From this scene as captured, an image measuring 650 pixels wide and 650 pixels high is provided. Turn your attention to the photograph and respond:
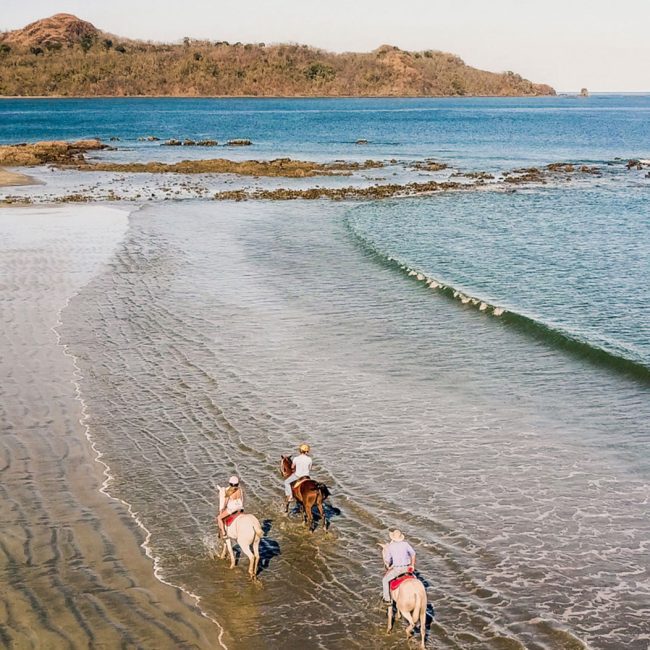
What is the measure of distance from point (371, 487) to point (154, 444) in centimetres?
553

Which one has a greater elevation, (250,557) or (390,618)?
(250,557)

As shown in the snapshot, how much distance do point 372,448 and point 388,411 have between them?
2.46 meters

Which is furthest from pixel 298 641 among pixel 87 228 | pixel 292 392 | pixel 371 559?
pixel 87 228

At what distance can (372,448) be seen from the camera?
20344 millimetres

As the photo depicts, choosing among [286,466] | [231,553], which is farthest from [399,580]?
[286,466]

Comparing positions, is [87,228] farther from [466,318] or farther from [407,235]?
[466,318]

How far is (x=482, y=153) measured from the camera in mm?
104312

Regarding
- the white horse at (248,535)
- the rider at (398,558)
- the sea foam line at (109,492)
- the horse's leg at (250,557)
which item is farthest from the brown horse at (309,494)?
the rider at (398,558)

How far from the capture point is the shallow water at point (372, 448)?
13.9 meters

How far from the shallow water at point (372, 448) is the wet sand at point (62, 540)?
57 centimetres

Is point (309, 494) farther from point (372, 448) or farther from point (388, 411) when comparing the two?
point (388, 411)

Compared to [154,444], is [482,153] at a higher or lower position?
higher

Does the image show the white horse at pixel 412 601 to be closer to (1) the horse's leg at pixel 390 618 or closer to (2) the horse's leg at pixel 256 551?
(1) the horse's leg at pixel 390 618

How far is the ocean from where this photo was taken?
46.4 feet
